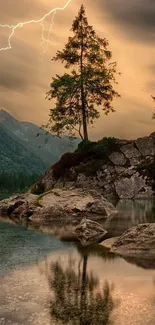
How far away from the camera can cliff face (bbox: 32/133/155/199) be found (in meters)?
49.2

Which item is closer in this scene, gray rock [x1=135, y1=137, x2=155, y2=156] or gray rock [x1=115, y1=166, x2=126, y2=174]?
gray rock [x1=115, y1=166, x2=126, y2=174]

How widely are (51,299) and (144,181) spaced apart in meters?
41.4

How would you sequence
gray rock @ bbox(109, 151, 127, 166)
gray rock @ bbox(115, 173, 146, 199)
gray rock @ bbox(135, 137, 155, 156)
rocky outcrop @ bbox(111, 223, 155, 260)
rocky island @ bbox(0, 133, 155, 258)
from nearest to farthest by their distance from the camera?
1. rocky outcrop @ bbox(111, 223, 155, 260)
2. gray rock @ bbox(115, 173, 146, 199)
3. rocky island @ bbox(0, 133, 155, 258)
4. gray rock @ bbox(109, 151, 127, 166)
5. gray rock @ bbox(135, 137, 155, 156)

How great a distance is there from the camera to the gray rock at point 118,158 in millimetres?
51666

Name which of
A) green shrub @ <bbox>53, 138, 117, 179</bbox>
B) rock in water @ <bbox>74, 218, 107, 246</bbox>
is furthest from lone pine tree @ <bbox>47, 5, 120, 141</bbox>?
rock in water @ <bbox>74, 218, 107, 246</bbox>

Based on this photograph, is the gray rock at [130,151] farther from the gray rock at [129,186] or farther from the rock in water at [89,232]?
the rock in water at [89,232]

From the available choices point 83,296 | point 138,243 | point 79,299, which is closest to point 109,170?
point 138,243

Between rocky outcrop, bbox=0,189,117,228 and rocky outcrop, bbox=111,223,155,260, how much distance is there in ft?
30.9

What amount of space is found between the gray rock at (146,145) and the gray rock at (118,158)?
2.89 m

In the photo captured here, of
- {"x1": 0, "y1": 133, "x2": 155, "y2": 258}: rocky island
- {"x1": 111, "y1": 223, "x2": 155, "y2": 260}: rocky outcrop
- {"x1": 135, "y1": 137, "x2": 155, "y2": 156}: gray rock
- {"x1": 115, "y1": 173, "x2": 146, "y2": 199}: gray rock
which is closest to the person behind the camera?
{"x1": 111, "y1": 223, "x2": 155, "y2": 260}: rocky outcrop

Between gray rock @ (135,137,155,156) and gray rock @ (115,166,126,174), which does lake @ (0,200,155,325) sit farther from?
gray rock @ (135,137,155,156)

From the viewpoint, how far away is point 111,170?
2002 inches

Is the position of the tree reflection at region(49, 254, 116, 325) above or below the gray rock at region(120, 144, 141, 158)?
below

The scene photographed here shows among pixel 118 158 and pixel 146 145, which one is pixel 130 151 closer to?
pixel 118 158
